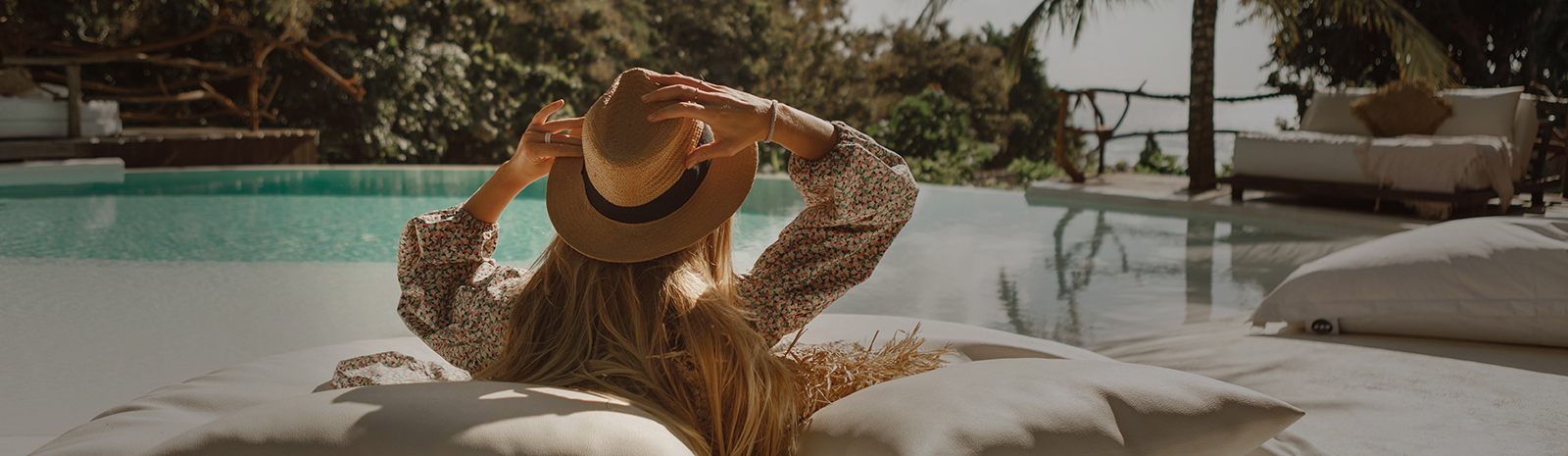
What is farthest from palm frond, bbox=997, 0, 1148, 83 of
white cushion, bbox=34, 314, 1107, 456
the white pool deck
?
white cushion, bbox=34, 314, 1107, 456

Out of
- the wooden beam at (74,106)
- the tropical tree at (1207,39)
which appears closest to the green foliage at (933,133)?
the tropical tree at (1207,39)

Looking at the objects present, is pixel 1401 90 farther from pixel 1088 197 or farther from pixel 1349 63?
pixel 1349 63

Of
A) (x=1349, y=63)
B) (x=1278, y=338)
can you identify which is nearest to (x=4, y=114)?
(x=1278, y=338)

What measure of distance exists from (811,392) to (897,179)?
0.33 m

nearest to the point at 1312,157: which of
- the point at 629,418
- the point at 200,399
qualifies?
the point at 629,418

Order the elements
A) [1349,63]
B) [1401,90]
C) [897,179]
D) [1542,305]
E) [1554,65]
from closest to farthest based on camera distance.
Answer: [897,179], [1542,305], [1401,90], [1554,65], [1349,63]

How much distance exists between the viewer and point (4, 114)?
7.19m

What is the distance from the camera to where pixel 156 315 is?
3.13 meters

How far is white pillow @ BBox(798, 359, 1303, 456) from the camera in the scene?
3.19 ft

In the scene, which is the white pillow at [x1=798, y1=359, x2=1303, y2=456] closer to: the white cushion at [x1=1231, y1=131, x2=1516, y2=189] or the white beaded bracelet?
the white beaded bracelet

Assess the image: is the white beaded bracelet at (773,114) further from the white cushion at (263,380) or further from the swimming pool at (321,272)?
the swimming pool at (321,272)

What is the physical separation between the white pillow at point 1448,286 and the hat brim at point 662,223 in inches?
63.8

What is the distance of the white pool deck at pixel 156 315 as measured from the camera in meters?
2.19

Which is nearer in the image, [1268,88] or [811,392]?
[811,392]
